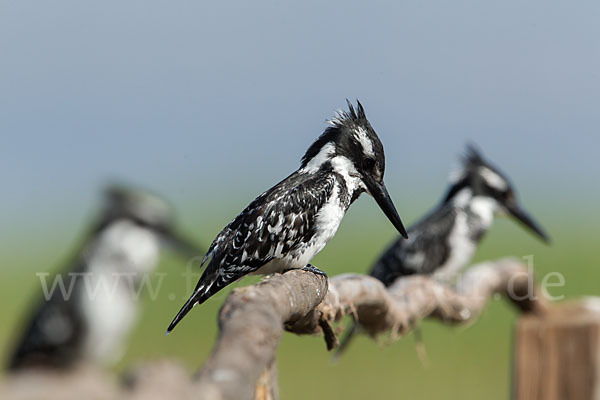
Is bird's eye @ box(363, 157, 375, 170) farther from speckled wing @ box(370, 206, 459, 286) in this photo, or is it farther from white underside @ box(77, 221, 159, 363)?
speckled wing @ box(370, 206, 459, 286)

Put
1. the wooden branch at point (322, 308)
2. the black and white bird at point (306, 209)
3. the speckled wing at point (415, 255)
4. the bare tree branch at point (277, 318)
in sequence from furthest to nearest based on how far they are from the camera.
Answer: the speckled wing at point (415, 255), the black and white bird at point (306, 209), the wooden branch at point (322, 308), the bare tree branch at point (277, 318)

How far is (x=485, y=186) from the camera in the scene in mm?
7031

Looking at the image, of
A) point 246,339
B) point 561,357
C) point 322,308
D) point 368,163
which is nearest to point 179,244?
point 322,308

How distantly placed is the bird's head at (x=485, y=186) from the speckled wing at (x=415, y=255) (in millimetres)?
622

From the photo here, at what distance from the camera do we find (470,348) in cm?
1631

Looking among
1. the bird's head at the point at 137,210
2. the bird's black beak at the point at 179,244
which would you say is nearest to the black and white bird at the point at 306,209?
the bird's black beak at the point at 179,244

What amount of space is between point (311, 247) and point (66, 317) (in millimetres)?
2004

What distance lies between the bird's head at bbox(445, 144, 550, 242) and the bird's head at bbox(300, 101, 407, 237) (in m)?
3.03

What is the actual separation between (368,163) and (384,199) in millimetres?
193

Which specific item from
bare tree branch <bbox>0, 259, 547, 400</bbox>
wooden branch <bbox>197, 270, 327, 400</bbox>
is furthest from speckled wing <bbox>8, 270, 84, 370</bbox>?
wooden branch <bbox>197, 270, 327, 400</bbox>

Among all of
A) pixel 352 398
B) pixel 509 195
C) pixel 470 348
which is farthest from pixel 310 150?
pixel 470 348

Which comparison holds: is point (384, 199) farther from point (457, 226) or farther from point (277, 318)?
point (457, 226)

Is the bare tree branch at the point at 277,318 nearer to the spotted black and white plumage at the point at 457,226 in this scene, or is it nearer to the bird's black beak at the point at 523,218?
the spotted black and white plumage at the point at 457,226

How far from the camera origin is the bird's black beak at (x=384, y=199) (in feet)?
13.4
